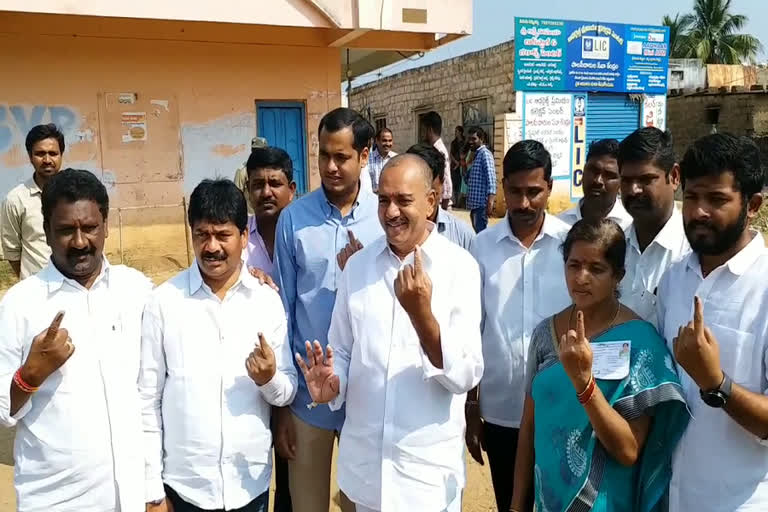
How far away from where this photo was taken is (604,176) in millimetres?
3178

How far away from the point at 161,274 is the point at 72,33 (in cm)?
328

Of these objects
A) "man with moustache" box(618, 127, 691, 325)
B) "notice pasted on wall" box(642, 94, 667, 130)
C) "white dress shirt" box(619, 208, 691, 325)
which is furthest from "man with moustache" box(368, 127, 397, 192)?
"notice pasted on wall" box(642, 94, 667, 130)

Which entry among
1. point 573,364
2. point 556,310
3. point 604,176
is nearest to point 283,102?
point 604,176

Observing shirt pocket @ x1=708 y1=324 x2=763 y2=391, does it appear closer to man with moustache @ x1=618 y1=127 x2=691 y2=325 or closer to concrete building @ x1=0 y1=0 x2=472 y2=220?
man with moustache @ x1=618 y1=127 x2=691 y2=325

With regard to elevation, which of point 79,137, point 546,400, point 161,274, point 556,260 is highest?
point 79,137

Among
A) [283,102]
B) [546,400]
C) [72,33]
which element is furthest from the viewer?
[283,102]

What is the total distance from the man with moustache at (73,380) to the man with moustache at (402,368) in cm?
63

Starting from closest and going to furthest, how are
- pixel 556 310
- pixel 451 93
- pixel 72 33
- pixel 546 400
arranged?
pixel 546 400, pixel 556 310, pixel 72 33, pixel 451 93

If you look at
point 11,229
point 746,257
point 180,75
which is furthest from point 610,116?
point 746,257

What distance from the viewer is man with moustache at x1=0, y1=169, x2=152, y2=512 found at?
196 centimetres

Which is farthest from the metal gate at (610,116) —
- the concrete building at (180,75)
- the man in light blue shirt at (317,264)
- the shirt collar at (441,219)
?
the man in light blue shirt at (317,264)

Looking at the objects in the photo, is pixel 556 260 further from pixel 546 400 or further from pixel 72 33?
pixel 72 33

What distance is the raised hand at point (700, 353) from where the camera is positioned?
1668mm

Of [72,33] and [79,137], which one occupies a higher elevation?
[72,33]
